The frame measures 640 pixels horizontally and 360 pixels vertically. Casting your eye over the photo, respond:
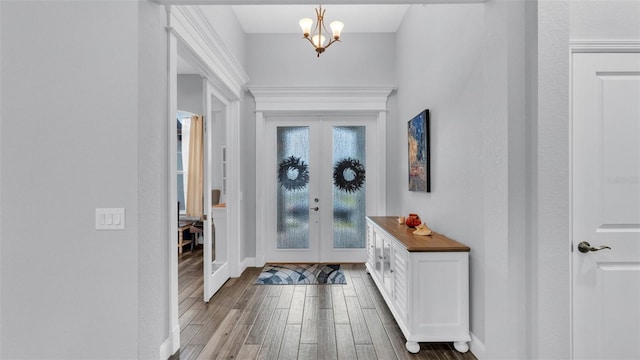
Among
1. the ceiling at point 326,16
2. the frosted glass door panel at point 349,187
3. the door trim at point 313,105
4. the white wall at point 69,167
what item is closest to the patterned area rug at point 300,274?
the door trim at point 313,105

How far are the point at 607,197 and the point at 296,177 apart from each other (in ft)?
11.4

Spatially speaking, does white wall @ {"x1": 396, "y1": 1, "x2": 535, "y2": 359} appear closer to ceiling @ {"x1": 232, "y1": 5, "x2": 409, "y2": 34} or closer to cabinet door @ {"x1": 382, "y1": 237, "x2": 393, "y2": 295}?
ceiling @ {"x1": 232, "y1": 5, "x2": 409, "y2": 34}

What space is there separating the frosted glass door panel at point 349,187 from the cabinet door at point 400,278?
1901 millimetres

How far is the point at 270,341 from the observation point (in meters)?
2.41

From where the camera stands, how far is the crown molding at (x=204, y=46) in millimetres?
2400

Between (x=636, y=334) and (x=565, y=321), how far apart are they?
1.86 feet

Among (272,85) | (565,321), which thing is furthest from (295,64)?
(565,321)

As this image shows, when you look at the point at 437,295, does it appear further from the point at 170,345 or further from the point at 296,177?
the point at 296,177

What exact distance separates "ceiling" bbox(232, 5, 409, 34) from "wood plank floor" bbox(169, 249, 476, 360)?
3.33m

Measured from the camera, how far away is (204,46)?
2.89 meters

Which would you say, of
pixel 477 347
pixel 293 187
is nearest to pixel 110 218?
pixel 477 347

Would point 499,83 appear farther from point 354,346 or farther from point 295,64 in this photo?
point 295,64

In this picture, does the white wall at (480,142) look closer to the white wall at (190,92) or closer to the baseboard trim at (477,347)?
the baseboard trim at (477,347)

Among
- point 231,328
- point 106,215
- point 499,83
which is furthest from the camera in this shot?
point 231,328
